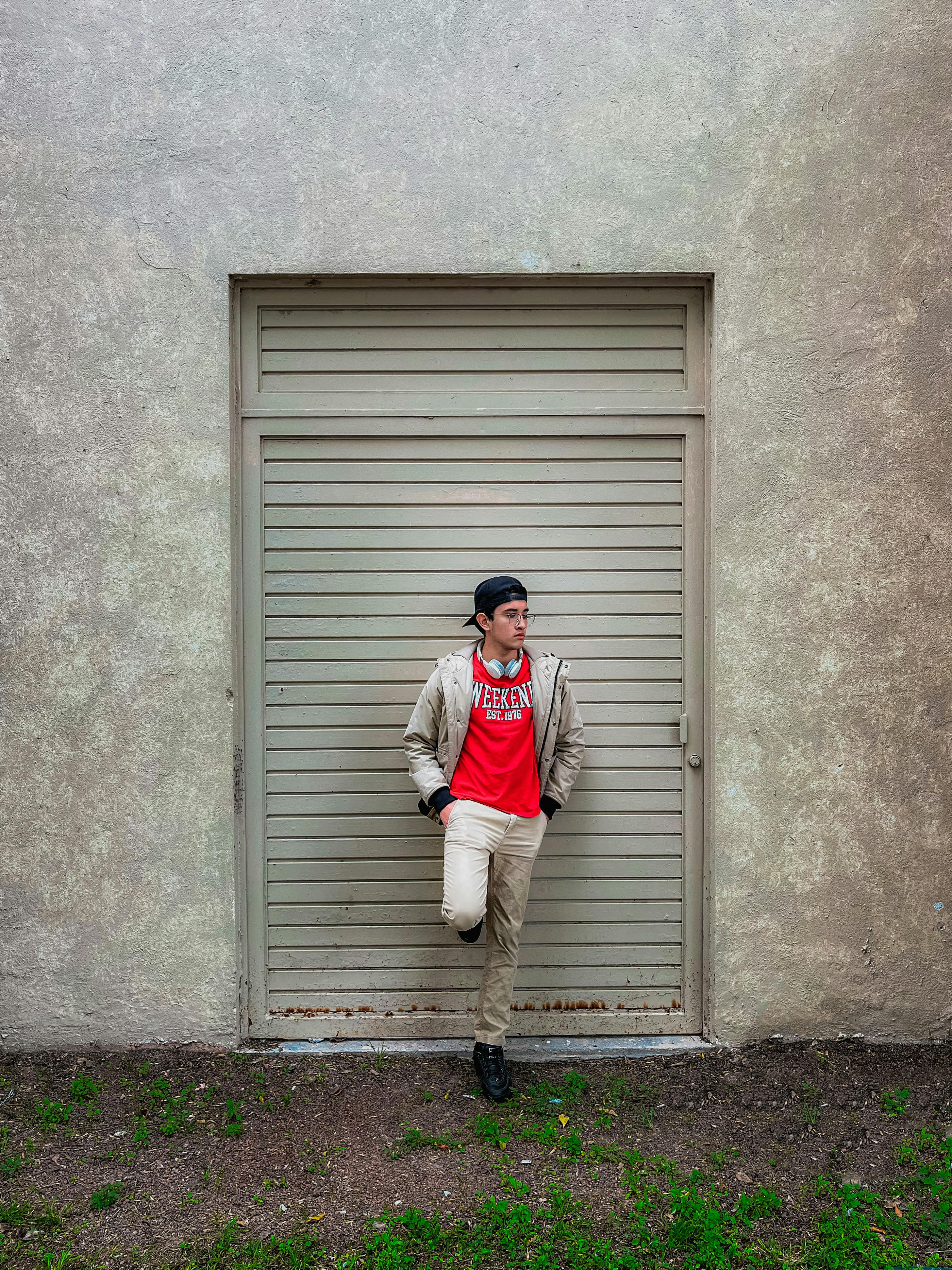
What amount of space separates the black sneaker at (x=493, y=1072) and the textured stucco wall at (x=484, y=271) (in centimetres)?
113

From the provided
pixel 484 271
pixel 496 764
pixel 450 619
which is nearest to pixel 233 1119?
pixel 496 764

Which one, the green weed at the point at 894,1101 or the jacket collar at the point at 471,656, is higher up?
the jacket collar at the point at 471,656

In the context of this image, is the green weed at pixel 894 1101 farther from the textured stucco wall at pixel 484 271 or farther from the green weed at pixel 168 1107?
the green weed at pixel 168 1107

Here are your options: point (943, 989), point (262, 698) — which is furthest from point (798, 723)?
point (262, 698)

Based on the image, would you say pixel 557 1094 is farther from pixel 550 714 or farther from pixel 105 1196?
pixel 105 1196

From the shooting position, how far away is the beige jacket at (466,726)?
4133 millimetres

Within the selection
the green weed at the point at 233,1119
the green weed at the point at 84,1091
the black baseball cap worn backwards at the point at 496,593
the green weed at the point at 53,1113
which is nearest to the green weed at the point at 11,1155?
the green weed at the point at 53,1113

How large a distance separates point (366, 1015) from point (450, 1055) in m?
0.49

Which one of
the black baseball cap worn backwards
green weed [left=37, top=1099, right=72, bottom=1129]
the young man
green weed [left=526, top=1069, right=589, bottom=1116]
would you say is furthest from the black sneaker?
the black baseball cap worn backwards

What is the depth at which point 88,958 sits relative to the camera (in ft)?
14.6

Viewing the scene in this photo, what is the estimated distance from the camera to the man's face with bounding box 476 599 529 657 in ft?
13.3

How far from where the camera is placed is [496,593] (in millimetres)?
4082

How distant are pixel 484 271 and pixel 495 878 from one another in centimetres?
291

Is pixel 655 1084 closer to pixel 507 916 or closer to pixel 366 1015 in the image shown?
pixel 507 916
